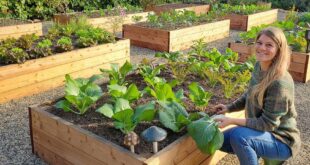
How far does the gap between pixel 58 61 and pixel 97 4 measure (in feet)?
22.7

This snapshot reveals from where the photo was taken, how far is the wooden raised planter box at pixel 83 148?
8.21 ft

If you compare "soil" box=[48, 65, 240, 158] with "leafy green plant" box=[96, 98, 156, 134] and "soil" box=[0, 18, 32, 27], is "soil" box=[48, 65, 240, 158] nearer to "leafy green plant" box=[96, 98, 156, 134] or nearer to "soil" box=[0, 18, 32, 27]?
"leafy green plant" box=[96, 98, 156, 134]

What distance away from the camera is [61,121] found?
9.70ft

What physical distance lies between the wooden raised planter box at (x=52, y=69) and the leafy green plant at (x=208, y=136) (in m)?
2.96

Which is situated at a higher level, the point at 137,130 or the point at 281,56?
the point at 281,56

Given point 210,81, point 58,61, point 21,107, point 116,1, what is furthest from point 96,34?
point 116,1

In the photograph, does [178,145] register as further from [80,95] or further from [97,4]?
[97,4]

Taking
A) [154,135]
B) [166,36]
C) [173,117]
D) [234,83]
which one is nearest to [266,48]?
[173,117]

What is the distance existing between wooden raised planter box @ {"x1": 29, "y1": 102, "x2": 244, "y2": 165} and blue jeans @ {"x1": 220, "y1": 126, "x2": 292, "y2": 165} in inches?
15.8

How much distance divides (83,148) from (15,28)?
5.51 m

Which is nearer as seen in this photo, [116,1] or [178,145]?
[178,145]

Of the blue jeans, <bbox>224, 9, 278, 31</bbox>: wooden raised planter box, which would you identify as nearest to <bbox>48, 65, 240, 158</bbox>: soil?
the blue jeans

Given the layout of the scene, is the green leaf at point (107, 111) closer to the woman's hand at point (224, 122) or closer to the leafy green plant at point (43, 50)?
the woman's hand at point (224, 122)

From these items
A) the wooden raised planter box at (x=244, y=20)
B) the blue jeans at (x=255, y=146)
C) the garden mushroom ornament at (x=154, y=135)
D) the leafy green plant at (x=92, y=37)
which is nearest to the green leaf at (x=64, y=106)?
the garden mushroom ornament at (x=154, y=135)
